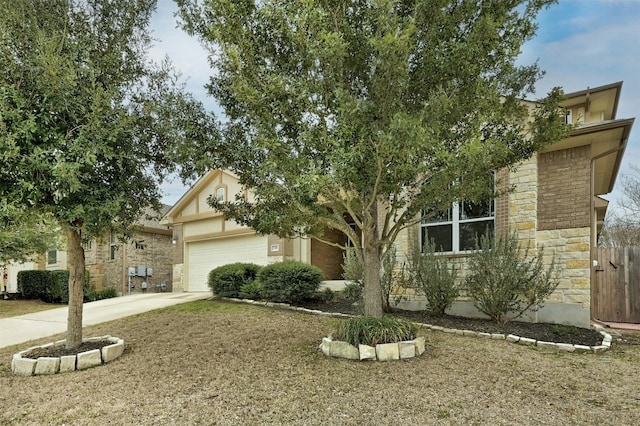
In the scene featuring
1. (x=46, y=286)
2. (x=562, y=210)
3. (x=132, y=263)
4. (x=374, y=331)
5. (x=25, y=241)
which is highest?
(x=562, y=210)

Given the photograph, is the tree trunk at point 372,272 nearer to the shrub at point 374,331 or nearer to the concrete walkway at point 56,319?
the shrub at point 374,331

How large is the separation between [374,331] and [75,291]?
437 centimetres

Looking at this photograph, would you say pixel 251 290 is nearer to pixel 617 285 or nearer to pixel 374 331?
pixel 374 331

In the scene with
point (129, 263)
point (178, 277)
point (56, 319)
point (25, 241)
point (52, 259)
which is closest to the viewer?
→ point (56, 319)

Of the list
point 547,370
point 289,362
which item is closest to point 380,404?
point 289,362

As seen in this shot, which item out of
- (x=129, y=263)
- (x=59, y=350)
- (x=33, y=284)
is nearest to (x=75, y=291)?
(x=59, y=350)

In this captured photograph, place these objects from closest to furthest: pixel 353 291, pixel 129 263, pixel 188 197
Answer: pixel 353 291 < pixel 188 197 < pixel 129 263

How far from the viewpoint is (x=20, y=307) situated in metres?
13.3

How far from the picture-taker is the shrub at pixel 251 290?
11047 mm

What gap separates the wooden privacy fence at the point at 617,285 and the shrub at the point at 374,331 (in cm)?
670

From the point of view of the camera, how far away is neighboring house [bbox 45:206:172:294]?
18.3m

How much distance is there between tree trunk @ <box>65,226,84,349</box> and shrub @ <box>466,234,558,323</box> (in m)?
6.59

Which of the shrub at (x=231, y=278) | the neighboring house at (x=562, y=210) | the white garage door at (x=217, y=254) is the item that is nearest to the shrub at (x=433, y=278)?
the neighboring house at (x=562, y=210)

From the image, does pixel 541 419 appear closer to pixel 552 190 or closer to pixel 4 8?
pixel 552 190
